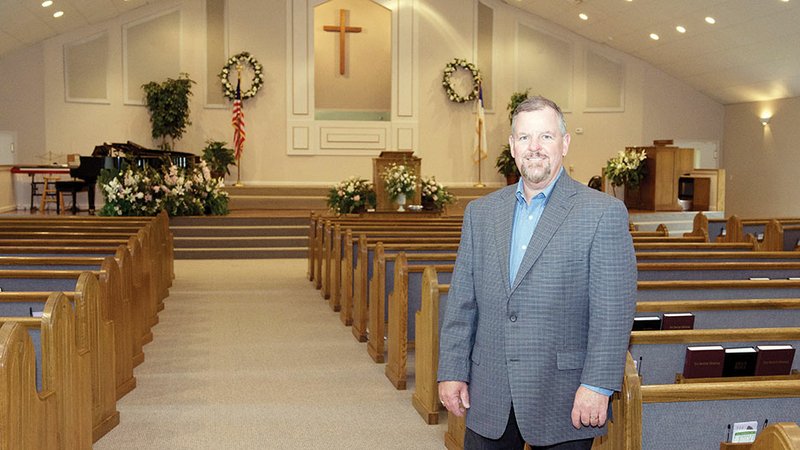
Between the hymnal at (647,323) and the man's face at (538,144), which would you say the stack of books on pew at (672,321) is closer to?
the hymnal at (647,323)

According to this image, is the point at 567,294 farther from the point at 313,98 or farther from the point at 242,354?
the point at 313,98

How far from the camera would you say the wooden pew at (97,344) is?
3.99 metres

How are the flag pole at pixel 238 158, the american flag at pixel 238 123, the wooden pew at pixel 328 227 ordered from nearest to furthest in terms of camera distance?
1. the wooden pew at pixel 328 227
2. the american flag at pixel 238 123
3. the flag pole at pixel 238 158

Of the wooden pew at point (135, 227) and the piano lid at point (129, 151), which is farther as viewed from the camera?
the piano lid at point (129, 151)

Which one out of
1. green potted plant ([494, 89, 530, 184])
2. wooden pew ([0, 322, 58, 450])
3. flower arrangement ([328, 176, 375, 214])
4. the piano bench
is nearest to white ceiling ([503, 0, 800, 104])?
green potted plant ([494, 89, 530, 184])

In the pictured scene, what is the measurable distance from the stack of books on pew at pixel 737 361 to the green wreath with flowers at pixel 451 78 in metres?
14.1

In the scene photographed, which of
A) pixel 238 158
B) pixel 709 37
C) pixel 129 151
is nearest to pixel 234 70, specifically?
pixel 238 158

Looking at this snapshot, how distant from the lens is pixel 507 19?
1711 centimetres

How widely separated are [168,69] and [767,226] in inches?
451

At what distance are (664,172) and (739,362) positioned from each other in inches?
427

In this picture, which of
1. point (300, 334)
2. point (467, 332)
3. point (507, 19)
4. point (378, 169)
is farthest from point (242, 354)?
point (507, 19)

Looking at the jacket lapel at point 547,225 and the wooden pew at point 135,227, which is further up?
the jacket lapel at point 547,225

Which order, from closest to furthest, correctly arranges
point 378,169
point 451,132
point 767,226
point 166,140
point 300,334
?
1. point 300,334
2. point 767,226
3. point 378,169
4. point 166,140
5. point 451,132

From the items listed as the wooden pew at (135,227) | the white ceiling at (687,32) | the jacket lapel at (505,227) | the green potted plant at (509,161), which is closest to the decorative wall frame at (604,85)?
the white ceiling at (687,32)
